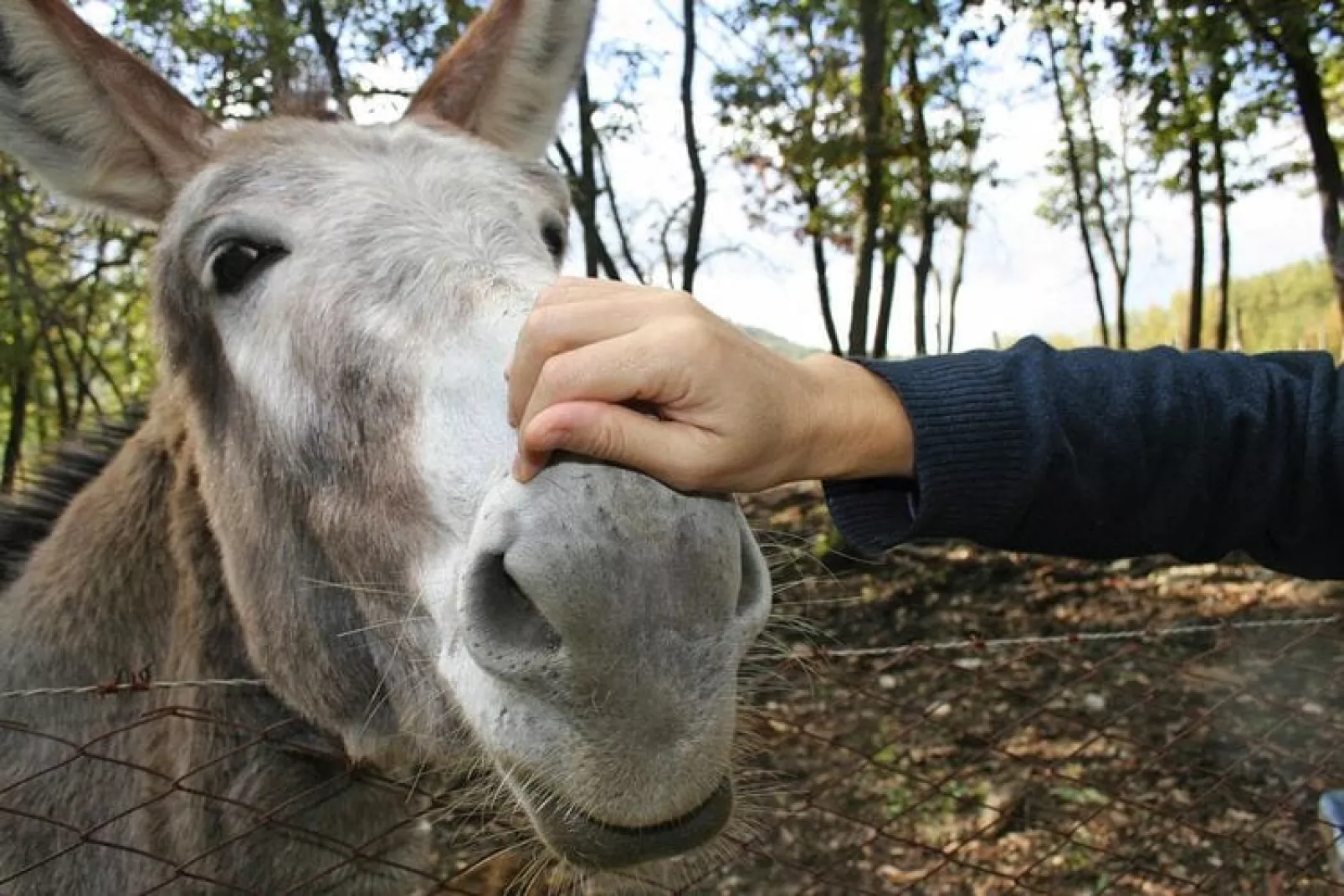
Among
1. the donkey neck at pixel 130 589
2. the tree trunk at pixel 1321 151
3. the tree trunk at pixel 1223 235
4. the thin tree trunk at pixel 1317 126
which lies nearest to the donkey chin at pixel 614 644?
the donkey neck at pixel 130 589

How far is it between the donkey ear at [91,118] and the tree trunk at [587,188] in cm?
1005

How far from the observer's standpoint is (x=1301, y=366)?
2.17 m

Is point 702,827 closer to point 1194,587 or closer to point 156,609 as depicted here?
point 156,609

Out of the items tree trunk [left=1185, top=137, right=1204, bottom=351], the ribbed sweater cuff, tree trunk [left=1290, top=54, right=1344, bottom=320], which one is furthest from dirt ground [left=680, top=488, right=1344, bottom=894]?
tree trunk [left=1185, top=137, right=1204, bottom=351]

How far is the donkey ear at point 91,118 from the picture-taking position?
8.04 feet

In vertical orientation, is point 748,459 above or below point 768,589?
above

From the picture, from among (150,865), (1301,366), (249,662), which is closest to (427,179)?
(249,662)

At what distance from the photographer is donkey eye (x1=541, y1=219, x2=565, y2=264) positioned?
8.55ft

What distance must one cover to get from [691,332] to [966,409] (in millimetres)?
773

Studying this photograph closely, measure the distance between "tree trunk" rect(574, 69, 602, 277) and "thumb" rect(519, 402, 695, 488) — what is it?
38.0ft

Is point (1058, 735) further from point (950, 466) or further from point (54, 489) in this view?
point (54, 489)

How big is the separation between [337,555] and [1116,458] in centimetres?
181

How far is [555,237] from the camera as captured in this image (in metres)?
2.70

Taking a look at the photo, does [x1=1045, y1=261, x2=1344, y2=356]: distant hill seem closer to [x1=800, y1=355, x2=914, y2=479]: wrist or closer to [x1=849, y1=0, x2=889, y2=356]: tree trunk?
[x1=849, y1=0, x2=889, y2=356]: tree trunk
